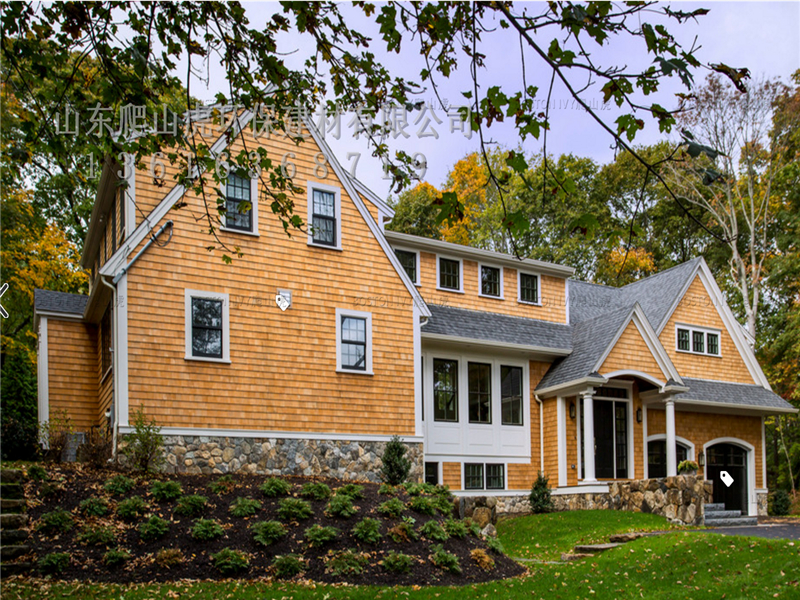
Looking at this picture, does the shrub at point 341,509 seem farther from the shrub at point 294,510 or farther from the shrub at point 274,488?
the shrub at point 274,488

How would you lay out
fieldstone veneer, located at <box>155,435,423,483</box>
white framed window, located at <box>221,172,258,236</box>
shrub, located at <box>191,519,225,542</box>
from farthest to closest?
white framed window, located at <box>221,172,258,236</box>, fieldstone veneer, located at <box>155,435,423,483</box>, shrub, located at <box>191,519,225,542</box>

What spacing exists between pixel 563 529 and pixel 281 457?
6016mm

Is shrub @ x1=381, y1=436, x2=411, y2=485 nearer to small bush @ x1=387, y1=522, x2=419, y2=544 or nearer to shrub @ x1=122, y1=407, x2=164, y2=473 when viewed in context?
small bush @ x1=387, y1=522, x2=419, y2=544

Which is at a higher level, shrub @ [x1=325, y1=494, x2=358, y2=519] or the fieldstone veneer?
the fieldstone veneer

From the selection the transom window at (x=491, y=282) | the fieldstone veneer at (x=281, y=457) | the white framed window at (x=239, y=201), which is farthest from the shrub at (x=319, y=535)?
the transom window at (x=491, y=282)

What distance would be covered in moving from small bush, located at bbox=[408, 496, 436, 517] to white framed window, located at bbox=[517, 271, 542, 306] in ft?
31.2

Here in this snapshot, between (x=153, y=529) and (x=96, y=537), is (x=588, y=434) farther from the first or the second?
(x=96, y=537)

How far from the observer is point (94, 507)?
9602mm

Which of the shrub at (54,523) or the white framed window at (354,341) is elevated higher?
the white framed window at (354,341)

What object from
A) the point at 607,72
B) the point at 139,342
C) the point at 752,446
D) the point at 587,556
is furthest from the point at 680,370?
the point at 607,72

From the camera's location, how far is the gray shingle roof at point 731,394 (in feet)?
66.1

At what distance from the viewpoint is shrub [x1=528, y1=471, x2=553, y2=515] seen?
17.6 m

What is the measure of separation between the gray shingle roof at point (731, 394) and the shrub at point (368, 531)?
1233 cm

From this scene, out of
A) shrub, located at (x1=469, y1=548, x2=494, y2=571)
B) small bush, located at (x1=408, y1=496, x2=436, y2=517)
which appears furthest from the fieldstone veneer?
shrub, located at (x1=469, y1=548, x2=494, y2=571)
